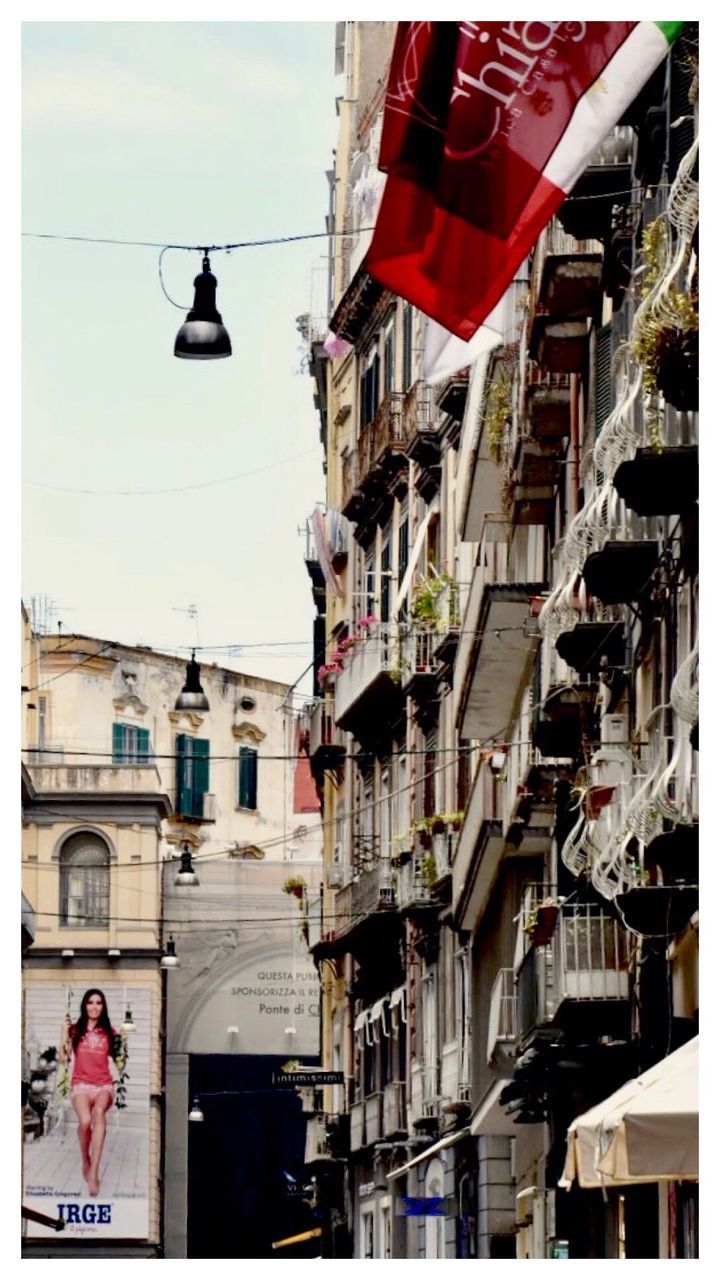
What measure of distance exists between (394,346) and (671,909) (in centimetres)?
2398

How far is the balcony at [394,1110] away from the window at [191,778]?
86.4 feet

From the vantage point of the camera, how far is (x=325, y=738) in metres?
44.3

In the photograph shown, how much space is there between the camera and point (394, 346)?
39.6m

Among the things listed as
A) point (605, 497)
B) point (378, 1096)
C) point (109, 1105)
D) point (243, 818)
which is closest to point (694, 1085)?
point (605, 497)

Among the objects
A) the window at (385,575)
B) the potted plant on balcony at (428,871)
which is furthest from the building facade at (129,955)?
the potted plant on balcony at (428,871)

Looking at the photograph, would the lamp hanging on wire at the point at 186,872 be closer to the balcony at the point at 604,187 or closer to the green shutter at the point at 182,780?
the green shutter at the point at 182,780

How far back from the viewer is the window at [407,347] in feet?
126

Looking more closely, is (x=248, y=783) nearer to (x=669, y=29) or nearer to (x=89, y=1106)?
(x=89, y=1106)

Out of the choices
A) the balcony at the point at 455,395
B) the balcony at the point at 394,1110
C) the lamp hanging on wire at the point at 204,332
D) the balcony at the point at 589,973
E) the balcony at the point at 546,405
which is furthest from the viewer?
the balcony at the point at 394,1110

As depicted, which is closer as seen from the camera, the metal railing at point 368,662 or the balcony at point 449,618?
the balcony at point 449,618

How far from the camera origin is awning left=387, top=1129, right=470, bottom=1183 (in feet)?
99.0

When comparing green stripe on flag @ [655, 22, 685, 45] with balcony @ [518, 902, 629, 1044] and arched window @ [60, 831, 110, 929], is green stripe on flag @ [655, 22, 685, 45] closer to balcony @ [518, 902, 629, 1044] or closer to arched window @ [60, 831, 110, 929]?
balcony @ [518, 902, 629, 1044]

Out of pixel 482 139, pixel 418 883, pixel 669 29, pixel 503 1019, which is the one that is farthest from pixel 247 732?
pixel 669 29
